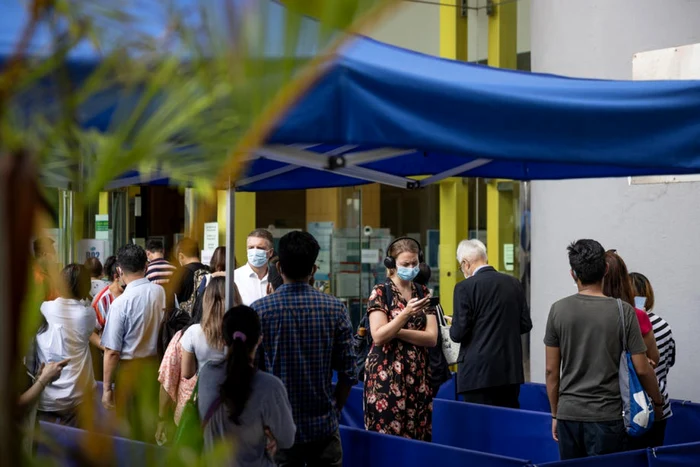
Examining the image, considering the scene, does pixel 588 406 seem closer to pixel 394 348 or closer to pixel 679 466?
pixel 679 466

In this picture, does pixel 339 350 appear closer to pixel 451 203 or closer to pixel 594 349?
pixel 594 349

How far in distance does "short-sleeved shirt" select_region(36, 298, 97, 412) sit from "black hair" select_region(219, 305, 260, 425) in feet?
5.87

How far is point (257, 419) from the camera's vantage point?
140 inches

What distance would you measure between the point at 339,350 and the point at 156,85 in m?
3.17

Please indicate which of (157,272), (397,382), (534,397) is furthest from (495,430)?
(157,272)

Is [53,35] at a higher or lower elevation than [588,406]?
higher

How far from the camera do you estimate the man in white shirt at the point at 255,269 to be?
6.64 metres

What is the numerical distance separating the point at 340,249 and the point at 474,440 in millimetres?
5728

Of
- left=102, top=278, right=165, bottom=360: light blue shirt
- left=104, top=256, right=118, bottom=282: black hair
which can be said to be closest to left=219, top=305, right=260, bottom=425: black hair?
left=102, top=278, right=165, bottom=360: light blue shirt

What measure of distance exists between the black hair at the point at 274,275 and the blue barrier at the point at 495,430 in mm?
1370

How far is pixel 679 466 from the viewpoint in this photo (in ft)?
15.4

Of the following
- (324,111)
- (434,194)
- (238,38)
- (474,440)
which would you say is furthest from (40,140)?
(434,194)

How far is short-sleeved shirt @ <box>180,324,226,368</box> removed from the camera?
441cm

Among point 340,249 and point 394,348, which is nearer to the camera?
point 394,348
